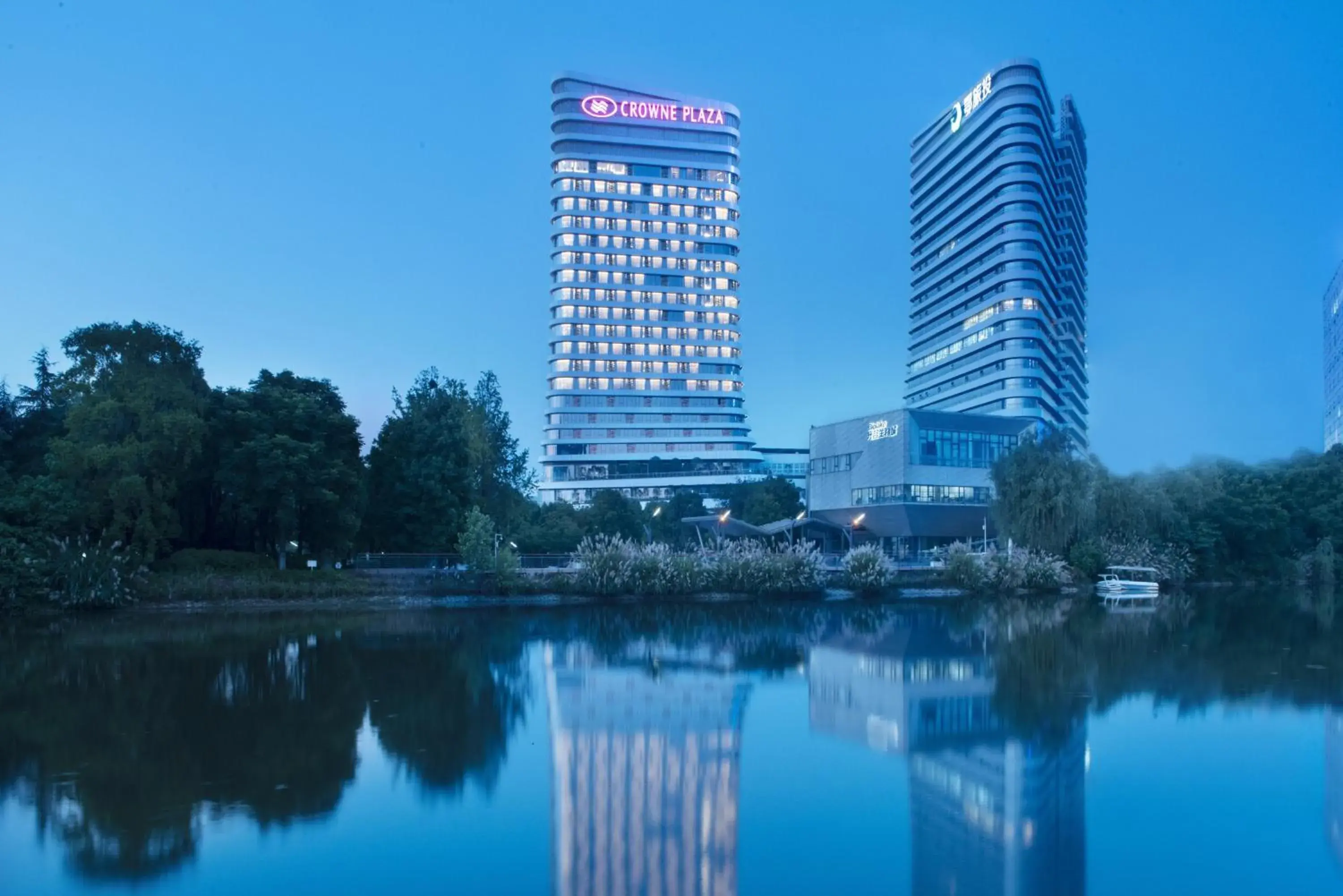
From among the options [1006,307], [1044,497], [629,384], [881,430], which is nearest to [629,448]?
[629,384]

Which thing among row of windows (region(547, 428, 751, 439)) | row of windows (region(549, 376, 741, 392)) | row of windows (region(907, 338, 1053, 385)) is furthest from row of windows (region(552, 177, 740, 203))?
row of windows (region(907, 338, 1053, 385))

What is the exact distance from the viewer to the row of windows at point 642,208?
133 m

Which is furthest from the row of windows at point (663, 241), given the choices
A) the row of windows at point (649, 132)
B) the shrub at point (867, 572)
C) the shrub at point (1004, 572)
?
the shrub at point (867, 572)

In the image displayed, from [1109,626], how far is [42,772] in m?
28.5

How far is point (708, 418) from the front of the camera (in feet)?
432

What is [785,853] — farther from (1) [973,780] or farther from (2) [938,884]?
(1) [973,780]

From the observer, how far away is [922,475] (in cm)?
7075

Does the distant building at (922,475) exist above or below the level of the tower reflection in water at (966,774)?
above

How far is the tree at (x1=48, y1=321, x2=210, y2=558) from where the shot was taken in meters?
34.9

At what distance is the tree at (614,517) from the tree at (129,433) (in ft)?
88.5

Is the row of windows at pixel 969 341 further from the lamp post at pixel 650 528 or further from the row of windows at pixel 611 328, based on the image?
the lamp post at pixel 650 528

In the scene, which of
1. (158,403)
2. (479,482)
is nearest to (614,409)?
(479,482)

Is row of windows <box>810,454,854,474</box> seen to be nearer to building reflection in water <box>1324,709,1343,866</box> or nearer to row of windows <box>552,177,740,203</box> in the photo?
building reflection in water <box>1324,709,1343,866</box>

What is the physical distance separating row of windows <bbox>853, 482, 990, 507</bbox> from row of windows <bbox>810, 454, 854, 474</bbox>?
14.4 ft
